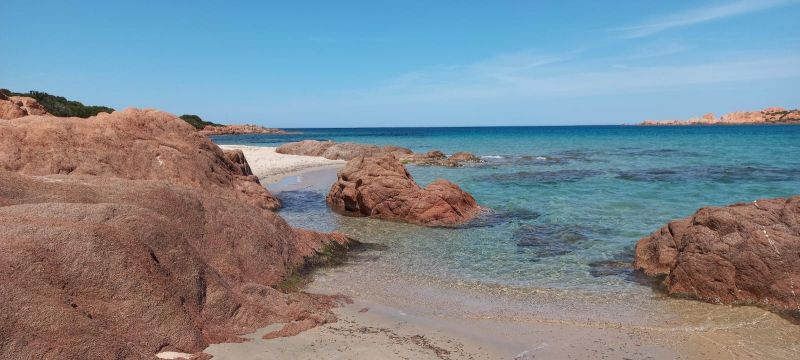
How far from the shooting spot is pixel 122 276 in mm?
6250

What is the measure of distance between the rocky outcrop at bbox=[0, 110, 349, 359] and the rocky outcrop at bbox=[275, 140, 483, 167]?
1350 inches

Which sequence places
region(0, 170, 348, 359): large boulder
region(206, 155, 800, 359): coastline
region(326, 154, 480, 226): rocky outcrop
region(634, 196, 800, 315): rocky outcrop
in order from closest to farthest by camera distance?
region(0, 170, 348, 359): large boulder, region(206, 155, 800, 359): coastline, region(634, 196, 800, 315): rocky outcrop, region(326, 154, 480, 226): rocky outcrop

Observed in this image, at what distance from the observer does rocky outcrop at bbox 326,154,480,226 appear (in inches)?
695

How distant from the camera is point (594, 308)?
30.3 ft

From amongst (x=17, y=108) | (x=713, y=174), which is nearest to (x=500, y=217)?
(x=17, y=108)

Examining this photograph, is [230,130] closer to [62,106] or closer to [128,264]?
[62,106]

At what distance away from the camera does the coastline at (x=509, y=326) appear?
706 centimetres

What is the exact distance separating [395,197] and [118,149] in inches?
341

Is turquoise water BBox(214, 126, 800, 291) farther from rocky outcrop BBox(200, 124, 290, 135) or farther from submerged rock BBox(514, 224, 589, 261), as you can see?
rocky outcrop BBox(200, 124, 290, 135)

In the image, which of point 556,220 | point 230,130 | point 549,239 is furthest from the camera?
point 230,130

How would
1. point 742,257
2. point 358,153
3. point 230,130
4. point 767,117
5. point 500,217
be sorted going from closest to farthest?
point 742,257, point 500,217, point 358,153, point 230,130, point 767,117

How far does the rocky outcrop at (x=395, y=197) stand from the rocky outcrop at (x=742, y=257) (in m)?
7.85

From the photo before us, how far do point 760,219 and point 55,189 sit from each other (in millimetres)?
12160

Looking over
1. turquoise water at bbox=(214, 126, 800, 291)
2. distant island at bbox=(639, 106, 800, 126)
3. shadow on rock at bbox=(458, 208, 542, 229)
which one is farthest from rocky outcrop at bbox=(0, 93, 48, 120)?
distant island at bbox=(639, 106, 800, 126)
